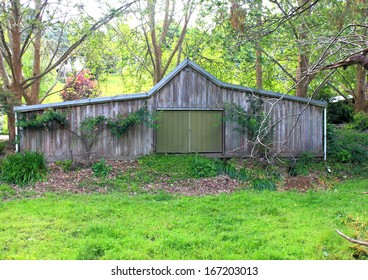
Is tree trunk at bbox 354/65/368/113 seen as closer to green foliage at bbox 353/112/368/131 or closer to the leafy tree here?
green foliage at bbox 353/112/368/131

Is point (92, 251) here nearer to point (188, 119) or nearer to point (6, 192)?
point (6, 192)

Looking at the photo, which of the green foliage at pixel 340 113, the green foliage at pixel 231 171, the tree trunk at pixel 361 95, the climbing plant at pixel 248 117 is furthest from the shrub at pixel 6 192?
the green foliage at pixel 340 113

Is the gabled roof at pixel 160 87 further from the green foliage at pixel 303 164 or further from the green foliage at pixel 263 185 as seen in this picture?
the green foliage at pixel 263 185

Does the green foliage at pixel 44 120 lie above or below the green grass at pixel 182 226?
above

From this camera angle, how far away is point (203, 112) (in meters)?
10.9

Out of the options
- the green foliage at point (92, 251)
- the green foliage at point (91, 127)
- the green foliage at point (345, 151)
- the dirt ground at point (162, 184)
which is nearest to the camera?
the green foliage at point (92, 251)

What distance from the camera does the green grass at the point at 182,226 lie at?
4.40 meters

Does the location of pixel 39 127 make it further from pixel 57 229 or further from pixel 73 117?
pixel 57 229

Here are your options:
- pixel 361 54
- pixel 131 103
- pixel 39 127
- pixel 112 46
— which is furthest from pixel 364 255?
pixel 112 46

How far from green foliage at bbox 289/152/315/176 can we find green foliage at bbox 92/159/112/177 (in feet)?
15.9

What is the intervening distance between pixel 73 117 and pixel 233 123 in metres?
4.51

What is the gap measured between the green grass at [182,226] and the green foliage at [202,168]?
178cm

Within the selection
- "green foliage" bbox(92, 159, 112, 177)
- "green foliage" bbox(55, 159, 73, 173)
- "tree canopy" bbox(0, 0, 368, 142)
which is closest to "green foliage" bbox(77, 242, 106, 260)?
"tree canopy" bbox(0, 0, 368, 142)

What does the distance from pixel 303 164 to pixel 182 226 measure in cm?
607
